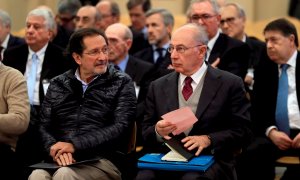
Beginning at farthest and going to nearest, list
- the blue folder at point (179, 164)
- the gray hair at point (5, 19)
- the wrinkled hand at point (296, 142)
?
the gray hair at point (5, 19), the wrinkled hand at point (296, 142), the blue folder at point (179, 164)

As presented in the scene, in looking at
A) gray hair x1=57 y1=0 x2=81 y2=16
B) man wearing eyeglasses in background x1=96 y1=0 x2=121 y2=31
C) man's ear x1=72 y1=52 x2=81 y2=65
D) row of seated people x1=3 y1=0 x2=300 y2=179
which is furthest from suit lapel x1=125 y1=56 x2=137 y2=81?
gray hair x1=57 y1=0 x2=81 y2=16

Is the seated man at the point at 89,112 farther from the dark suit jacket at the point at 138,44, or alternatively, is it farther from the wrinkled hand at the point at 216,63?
the dark suit jacket at the point at 138,44

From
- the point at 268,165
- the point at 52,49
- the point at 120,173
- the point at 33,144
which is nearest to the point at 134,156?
the point at 120,173

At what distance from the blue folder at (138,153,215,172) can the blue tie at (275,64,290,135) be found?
1.23 metres

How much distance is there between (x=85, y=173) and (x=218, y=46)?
200 centimetres

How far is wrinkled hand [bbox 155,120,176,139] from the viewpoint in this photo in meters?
3.89

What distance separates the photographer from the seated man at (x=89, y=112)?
169 inches

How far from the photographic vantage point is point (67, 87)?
178 inches

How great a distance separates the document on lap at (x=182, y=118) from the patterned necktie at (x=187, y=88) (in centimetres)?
35

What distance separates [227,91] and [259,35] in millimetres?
5378

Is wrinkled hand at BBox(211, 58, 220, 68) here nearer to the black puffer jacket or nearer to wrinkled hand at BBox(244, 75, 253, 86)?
wrinkled hand at BBox(244, 75, 253, 86)

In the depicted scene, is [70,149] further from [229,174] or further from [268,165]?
[268,165]

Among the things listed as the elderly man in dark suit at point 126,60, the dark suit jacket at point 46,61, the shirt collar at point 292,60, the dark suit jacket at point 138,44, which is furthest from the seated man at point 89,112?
the dark suit jacket at point 138,44

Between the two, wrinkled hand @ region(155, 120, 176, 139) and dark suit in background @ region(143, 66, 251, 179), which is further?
dark suit in background @ region(143, 66, 251, 179)
